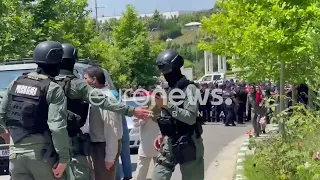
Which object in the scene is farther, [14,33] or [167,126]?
[14,33]

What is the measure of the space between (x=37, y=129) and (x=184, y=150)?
141 centimetres

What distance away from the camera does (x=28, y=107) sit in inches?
209

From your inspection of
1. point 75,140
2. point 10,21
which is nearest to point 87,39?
point 10,21

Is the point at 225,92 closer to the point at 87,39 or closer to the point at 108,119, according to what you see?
the point at 87,39

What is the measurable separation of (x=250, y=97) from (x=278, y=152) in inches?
378

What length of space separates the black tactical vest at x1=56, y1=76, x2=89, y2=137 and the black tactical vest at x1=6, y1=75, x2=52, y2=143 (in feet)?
1.55

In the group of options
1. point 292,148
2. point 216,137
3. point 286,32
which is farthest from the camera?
point 216,137

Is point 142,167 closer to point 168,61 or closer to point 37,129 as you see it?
point 168,61

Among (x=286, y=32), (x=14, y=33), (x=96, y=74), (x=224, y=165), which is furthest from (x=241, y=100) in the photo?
(x=96, y=74)

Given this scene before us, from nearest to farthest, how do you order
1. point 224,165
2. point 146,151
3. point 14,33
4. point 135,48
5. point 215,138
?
point 146,151, point 224,165, point 14,33, point 215,138, point 135,48

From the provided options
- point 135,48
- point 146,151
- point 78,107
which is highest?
point 78,107

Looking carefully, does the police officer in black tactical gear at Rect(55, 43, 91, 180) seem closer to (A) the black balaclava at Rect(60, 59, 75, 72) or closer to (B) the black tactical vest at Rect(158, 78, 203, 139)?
(A) the black balaclava at Rect(60, 59, 75, 72)

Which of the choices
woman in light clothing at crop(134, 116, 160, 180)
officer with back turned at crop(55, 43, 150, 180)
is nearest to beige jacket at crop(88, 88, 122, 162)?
officer with back turned at crop(55, 43, 150, 180)

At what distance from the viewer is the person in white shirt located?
6.72 meters
